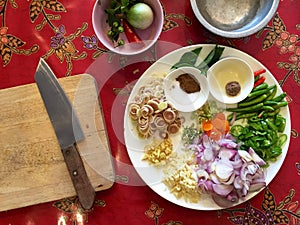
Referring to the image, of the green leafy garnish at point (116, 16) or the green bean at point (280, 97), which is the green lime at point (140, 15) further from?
the green bean at point (280, 97)

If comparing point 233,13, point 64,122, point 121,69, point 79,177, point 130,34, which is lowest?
point 79,177

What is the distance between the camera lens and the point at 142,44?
1277 millimetres

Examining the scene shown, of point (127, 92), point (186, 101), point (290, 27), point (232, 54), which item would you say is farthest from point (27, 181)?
point (290, 27)

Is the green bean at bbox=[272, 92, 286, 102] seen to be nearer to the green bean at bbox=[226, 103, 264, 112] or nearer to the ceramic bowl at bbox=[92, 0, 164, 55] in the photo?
the green bean at bbox=[226, 103, 264, 112]

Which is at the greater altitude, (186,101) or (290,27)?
(290,27)

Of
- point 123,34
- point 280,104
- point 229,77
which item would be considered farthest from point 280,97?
point 123,34

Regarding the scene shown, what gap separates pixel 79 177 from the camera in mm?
1274

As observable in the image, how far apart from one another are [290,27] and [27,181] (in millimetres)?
874

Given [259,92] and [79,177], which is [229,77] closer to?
[259,92]

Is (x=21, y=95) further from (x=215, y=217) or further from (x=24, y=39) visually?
(x=215, y=217)

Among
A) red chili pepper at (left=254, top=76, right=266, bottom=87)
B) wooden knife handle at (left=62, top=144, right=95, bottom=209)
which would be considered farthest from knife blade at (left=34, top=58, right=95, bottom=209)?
red chili pepper at (left=254, top=76, right=266, bottom=87)

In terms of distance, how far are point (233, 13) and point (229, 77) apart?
0.60ft

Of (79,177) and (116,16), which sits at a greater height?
(116,16)

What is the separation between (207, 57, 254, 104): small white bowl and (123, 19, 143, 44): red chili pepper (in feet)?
0.72
